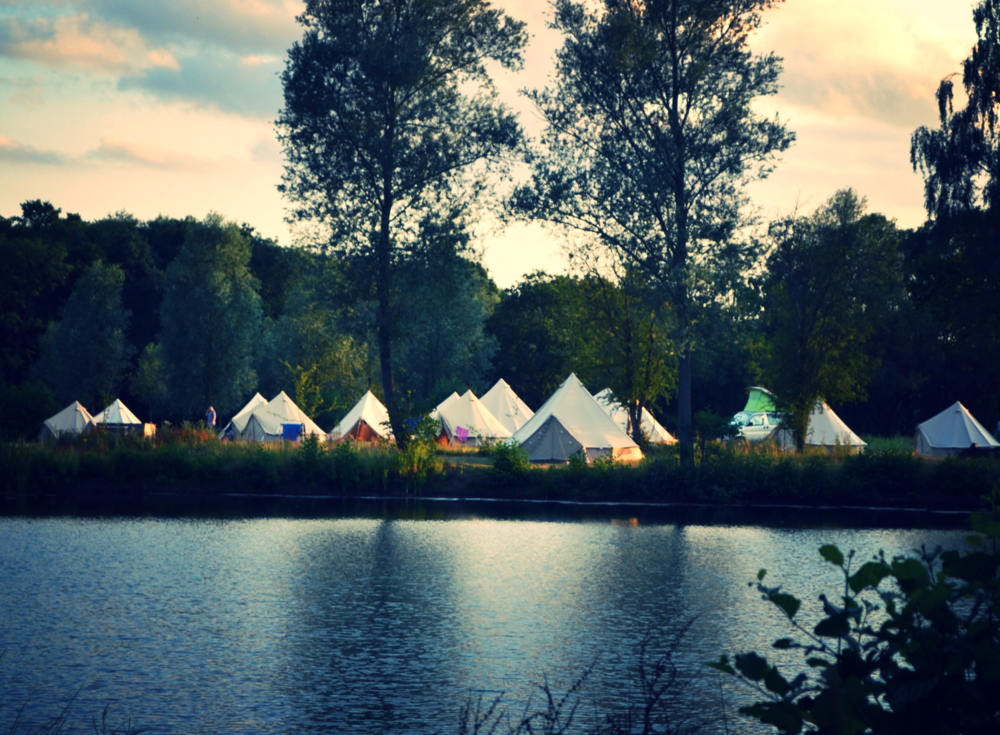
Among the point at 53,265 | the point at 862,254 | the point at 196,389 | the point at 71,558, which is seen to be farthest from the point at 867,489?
the point at 53,265

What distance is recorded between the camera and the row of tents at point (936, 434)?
41.1 metres

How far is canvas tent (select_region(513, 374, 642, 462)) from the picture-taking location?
32.9 metres

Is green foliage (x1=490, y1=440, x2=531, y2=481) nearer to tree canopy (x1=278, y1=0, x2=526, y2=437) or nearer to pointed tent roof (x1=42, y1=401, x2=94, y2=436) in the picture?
tree canopy (x1=278, y1=0, x2=526, y2=437)

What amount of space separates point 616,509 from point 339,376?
35.6m

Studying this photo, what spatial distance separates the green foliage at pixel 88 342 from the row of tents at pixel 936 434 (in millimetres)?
40850

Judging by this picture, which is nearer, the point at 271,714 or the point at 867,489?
the point at 271,714

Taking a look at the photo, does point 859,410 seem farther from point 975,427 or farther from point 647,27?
point 647,27

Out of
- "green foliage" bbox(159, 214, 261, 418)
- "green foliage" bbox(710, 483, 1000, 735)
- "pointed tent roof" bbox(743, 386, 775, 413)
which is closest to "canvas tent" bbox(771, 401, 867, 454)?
"pointed tent roof" bbox(743, 386, 775, 413)

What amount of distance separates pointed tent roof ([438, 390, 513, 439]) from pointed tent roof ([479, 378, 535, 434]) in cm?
162

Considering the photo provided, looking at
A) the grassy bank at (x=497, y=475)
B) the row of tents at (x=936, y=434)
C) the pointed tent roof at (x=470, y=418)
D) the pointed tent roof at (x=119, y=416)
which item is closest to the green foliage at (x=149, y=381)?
the pointed tent roof at (x=119, y=416)

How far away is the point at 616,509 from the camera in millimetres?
25797

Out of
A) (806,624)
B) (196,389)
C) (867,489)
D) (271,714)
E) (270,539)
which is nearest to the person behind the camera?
(271,714)

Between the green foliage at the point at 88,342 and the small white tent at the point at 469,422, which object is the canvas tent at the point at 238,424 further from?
the green foliage at the point at 88,342

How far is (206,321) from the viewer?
55.8 m
